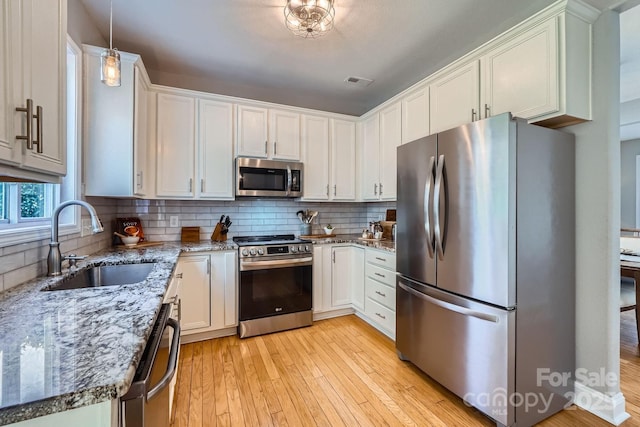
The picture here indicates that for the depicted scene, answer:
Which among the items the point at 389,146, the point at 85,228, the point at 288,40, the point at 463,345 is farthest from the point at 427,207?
the point at 85,228

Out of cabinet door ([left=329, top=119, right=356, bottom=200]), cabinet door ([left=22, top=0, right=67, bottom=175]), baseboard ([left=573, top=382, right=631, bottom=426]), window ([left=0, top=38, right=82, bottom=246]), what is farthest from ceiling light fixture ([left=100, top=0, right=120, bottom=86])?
baseboard ([left=573, top=382, right=631, bottom=426])

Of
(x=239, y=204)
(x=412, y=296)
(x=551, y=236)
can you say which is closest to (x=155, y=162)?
(x=239, y=204)

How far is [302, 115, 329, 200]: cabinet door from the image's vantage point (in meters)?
3.31

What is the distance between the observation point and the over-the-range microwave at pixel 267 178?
2.95 metres

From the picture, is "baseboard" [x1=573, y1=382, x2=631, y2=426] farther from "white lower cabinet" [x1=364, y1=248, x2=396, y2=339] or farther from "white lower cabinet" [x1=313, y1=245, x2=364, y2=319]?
"white lower cabinet" [x1=313, y1=245, x2=364, y2=319]

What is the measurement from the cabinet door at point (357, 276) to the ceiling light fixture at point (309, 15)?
2.13m

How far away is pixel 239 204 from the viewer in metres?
3.27

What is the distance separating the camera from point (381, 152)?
3.19m

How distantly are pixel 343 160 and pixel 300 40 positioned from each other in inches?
57.9

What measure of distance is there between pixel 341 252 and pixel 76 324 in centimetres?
254

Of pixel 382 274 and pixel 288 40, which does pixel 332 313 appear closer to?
pixel 382 274

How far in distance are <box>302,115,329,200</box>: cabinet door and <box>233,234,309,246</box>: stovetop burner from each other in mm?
555

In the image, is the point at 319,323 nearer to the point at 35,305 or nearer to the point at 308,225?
the point at 308,225

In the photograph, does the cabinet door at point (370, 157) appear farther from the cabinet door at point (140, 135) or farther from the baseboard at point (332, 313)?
the cabinet door at point (140, 135)
